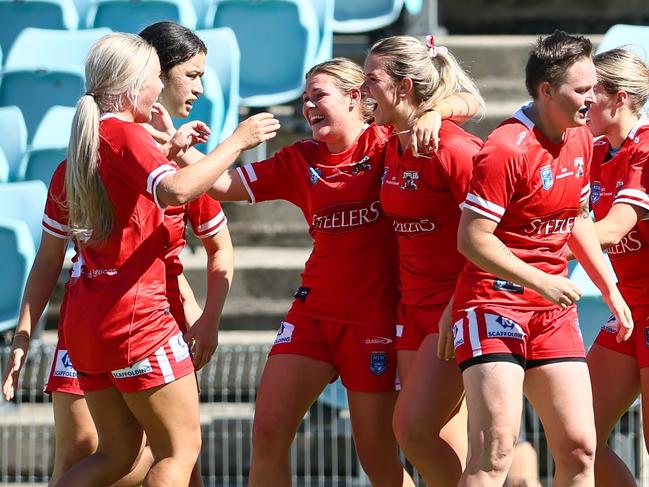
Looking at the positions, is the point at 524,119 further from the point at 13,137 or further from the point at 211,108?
the point at 13,137

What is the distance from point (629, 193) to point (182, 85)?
5.71ft

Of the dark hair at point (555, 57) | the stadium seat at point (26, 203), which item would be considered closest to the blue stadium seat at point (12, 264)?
the stadium seat at point (26, 203)

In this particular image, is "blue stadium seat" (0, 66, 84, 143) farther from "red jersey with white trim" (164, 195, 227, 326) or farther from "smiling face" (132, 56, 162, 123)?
"smiling face" (132, 56, 162, 123)

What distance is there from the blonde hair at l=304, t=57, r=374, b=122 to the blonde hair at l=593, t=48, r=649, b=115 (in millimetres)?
929

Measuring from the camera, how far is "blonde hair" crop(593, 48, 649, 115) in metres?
4.53

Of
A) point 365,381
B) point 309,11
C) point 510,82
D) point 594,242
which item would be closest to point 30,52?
point 309,11

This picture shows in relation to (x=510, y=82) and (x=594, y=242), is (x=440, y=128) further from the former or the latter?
(x=510, y=82)

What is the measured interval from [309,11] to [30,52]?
78.5 inches

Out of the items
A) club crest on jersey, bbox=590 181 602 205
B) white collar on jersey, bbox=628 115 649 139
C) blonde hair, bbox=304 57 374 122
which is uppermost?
blonde hair, bbox=304 57 374 122

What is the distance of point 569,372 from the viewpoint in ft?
13.0

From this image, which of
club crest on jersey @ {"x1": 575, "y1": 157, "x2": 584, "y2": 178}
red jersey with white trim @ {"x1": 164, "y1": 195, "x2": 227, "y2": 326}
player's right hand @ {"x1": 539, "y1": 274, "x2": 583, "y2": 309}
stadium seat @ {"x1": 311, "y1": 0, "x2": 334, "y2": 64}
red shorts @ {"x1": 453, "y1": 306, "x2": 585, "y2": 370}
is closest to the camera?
player's right hand @ {"x1": 539, "y1": 274, "x2": 583, "y2": 309}

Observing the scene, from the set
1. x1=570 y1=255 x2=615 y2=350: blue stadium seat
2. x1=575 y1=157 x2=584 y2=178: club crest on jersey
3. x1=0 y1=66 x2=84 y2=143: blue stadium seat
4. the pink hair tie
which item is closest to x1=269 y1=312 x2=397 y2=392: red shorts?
x1=575 y1=157 x2=584 y2=178: club crest on jersey

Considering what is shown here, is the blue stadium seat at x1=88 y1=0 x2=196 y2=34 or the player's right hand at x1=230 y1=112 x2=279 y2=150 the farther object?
the blue stadium seat at x1=88 y1=0 x2=196 y2=34

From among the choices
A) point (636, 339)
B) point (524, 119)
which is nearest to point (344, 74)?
point (524, 119)
